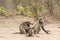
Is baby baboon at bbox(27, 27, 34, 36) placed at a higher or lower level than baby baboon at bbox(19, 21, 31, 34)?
lower

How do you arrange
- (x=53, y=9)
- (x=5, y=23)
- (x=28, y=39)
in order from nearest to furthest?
(x=28, y=39)
(x=5, y=23)
(x=53, y=9)

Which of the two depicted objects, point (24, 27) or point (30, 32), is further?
point (24, 27)

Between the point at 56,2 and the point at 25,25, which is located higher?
the point at 56,2

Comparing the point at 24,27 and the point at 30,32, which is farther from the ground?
the point at 24,27

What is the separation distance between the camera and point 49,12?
69.5ft

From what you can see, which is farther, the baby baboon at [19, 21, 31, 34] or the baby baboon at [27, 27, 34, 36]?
the baby baboon at [19, 21, 31, 34]

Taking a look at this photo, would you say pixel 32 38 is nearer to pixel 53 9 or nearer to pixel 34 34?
pixel 34 34

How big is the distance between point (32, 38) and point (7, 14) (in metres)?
11.5

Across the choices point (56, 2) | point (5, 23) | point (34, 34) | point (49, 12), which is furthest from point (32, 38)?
point (56, 2)

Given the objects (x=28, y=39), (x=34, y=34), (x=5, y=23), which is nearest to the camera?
(x=28, y=39)

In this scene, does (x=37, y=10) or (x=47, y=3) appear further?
(x=47, y=3)

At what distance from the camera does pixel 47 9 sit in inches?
848

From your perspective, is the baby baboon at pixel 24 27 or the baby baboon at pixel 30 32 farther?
the baby baboon at pixel 24 27

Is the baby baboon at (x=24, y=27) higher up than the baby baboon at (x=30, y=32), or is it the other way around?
the baby baboon at (x=24, y=27)
